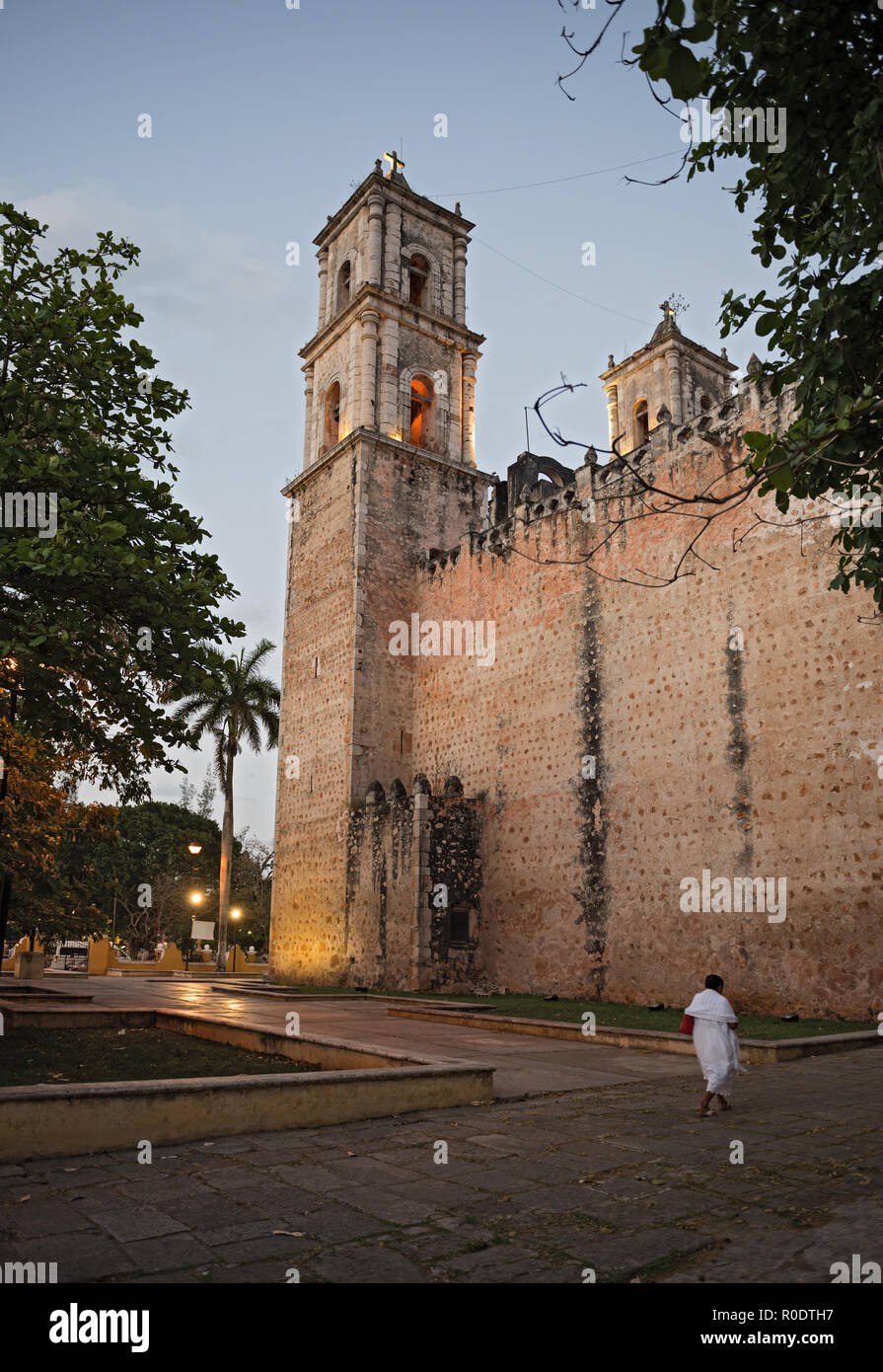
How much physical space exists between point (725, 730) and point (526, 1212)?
12269mm

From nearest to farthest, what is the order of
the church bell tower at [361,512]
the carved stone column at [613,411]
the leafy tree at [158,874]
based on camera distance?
the church bell tower at [361,512] < the carved stone column at [613,411] < the leafy tree at [158,874]

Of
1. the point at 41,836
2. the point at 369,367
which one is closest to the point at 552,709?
the point at 41,836

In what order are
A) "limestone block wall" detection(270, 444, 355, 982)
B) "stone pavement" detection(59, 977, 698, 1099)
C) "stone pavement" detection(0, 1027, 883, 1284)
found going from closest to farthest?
1. "stone pavement" detection(0, 1027, 883, 1284)
2. "stone pavement" detection(59, 977, 698, 1099)
3. "limestone block wall" detection(270, 444, 355, 982)

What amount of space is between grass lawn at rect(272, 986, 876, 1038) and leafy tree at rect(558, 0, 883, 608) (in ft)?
26.5

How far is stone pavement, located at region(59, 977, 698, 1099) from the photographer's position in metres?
7.97

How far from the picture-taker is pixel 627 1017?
13.7 meters

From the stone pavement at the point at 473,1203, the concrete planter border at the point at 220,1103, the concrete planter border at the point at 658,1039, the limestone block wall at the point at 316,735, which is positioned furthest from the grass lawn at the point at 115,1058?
the limestone block wall at the point at 316,735

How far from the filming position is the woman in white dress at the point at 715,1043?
626 cm

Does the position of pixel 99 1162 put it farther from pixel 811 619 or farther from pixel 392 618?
pixel 392 618

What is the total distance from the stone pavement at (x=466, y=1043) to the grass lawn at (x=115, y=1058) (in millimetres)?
588

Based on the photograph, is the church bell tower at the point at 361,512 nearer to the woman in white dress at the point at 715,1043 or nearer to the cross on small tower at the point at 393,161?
the cross on small tower at the point at 393,161

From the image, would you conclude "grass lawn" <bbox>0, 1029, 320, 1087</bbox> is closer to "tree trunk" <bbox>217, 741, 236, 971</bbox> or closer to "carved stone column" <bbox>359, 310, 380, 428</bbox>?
"carved stone column" <bbox>359, 310, 380, 428</bbox>

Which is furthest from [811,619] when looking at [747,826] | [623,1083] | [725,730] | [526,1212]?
[526,1212]

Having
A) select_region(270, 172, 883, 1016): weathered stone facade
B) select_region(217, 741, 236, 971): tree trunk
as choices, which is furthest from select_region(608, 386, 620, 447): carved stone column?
select_region(217, 741, 236, 971): tree trunk
